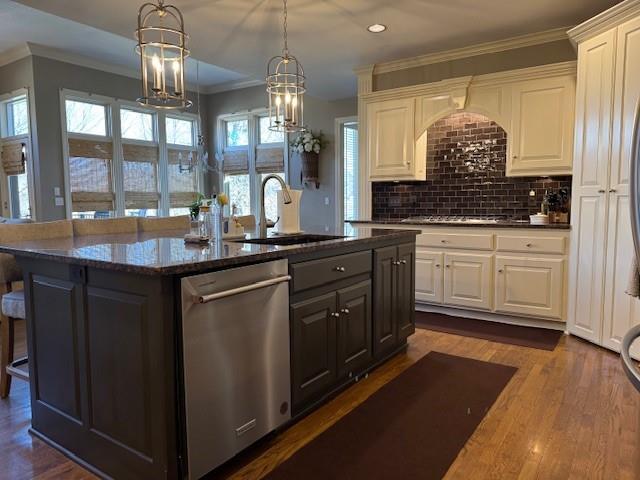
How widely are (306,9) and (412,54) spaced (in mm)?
1483

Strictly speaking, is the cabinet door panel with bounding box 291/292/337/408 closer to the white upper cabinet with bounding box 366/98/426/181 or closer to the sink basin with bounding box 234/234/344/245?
the sink basin with bounding box 234/234/344/245

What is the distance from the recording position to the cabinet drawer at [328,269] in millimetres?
2119

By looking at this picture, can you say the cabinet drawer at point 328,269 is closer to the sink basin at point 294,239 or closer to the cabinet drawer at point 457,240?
the sink basin at point 294,239

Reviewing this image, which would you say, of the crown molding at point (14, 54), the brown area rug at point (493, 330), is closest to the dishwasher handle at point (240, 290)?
the brown area rug at point (493, 330)

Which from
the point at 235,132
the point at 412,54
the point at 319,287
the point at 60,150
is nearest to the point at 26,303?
the point at 319,287

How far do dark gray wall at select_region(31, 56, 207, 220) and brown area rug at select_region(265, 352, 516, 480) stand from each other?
535 cm

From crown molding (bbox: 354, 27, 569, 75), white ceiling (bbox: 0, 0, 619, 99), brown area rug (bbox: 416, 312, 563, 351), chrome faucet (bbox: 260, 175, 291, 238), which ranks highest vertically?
white ceiling (bbox: 0, 0, 619, 99)

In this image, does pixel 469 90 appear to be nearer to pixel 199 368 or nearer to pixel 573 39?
pixel 573 39

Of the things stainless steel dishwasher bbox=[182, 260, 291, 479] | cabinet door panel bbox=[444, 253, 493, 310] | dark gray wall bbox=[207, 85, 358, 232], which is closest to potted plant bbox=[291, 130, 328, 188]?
dark gray wall bbox=[207, 85, 358, 232]

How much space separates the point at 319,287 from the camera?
7.47 feet

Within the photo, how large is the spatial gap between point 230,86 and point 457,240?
5.09 metres

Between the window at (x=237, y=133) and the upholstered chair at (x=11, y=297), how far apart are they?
5.14 metres

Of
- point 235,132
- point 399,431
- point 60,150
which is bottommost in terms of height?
point 399,431

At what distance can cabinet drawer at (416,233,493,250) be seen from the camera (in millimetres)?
3988
